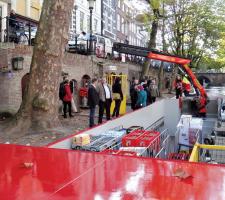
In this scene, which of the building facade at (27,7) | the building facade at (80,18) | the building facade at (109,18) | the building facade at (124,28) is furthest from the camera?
the building facade at (124,28)

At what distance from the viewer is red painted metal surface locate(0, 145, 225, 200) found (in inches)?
89.5

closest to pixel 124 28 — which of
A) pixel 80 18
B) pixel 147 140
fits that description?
pixel 80 18

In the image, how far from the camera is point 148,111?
1067 cm

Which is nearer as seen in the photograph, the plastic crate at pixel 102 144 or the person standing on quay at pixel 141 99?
the plastic crate at pixel 102 144

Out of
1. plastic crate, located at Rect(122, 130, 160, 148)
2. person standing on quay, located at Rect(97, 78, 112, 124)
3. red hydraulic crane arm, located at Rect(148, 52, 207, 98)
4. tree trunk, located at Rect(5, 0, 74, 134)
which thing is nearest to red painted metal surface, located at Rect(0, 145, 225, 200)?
plastic crate, located at Rect(122, 130, 160, 148)

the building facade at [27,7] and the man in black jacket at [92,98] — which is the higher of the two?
the building facade at [27,7]

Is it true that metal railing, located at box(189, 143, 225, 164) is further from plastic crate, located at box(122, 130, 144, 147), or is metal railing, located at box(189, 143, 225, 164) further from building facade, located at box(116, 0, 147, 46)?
building facade, located at box(116, 0, 147, 46)

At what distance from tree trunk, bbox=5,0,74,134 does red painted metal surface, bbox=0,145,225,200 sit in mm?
8762

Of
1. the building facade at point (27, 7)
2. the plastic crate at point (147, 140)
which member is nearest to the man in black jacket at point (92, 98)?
the plastic crate at point (147, 140)

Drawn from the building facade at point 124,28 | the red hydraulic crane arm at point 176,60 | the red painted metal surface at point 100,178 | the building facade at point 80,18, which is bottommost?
the red painted metal surface at point 100,178

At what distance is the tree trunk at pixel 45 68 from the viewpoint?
11.7 m

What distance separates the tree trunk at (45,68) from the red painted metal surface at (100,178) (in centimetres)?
876

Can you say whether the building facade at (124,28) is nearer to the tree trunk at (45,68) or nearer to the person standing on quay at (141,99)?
the person standing on quay at (141,99)

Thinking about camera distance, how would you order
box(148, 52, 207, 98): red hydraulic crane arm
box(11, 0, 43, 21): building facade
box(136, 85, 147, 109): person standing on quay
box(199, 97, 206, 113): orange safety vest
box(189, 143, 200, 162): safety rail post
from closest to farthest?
box(189, 143, 200, 162): safety rail post → box(199, 97, 206, 113): orange safety vest → box(148, 52, 207, 98): red hydraulic crane arm → box(136, 85, 147, 109): person standing on quay → box(11, 0, 43, 21): building facade
